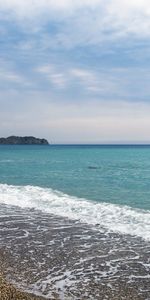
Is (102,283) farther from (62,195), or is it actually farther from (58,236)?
(62,195)

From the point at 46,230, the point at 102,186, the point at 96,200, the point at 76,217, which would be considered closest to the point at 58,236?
the point at 46,230

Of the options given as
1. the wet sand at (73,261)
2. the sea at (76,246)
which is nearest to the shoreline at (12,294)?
the wet sand at (73,261)

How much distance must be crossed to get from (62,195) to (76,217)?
9.08 meters

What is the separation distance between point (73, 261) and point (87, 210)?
32.3 feet

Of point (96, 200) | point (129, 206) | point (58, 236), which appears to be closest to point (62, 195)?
point (96, 200)

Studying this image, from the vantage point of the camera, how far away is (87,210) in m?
24.3

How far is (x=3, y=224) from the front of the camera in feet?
66.4

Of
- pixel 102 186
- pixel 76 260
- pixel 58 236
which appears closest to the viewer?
pixel 76 260

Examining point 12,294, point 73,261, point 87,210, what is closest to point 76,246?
point 73,261

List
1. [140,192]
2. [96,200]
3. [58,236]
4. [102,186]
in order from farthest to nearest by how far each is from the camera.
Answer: [102,186], [140,192], [96,200], [58,236]

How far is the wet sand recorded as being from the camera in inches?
460

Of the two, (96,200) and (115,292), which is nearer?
(115,292)

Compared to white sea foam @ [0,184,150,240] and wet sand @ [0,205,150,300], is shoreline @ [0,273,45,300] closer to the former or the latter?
wet sand @ [0,205,150,300]

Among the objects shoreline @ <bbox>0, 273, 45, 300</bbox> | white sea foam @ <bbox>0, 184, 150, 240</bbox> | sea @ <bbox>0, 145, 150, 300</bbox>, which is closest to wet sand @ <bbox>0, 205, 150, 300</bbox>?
sea @ <bbox>0, 145, 150, 300</bbox>
